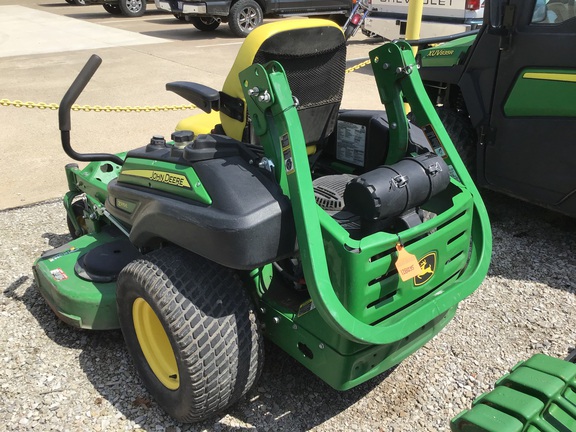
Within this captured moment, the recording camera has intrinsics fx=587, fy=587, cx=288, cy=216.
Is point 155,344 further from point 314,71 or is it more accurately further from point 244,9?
point 244,9

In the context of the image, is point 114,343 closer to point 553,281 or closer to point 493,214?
point 553,281

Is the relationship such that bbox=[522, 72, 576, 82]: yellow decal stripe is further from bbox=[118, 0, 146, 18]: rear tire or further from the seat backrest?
bbox=[118, 0, 146, 18]: rear tire

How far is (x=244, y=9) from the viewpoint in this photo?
39.3 feet

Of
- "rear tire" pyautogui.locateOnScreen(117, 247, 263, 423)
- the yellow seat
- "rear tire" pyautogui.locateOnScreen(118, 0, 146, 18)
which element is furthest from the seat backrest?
"rear tire" pyautogui.locateOnScreen(118, 0, 146, 18)

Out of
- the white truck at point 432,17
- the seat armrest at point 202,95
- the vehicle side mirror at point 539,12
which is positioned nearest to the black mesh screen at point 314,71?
the seat armrest at point 202,95

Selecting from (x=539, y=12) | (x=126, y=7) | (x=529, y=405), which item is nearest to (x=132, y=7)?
(x=126, y=7)

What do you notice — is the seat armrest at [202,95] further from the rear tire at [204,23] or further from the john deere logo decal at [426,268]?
the rear tire at [204,23]

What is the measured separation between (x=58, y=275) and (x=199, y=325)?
106 centimetres

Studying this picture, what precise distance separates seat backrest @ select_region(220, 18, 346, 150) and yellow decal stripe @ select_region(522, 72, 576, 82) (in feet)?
4.85

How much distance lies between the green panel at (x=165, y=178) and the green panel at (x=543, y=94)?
2379 mm

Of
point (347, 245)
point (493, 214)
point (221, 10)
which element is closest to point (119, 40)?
point (221, 10)

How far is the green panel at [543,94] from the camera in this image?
11.1ft

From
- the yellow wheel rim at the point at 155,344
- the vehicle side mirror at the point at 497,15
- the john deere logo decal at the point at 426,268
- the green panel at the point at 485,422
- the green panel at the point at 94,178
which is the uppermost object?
the vehicle side mirror at the point at 497,15

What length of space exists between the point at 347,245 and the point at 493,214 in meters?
2.70
